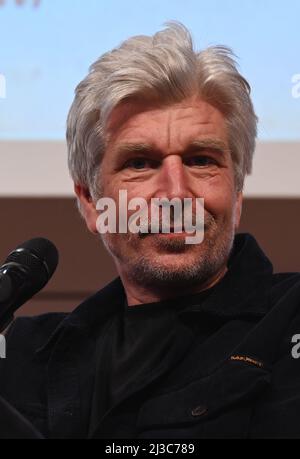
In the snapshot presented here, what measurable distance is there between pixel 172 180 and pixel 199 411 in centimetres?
26

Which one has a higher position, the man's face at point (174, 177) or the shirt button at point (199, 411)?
the man's face at point (174, 177)

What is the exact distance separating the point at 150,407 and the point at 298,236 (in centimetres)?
51

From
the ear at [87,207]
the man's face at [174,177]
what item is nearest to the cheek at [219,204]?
the man's face at [174,177]

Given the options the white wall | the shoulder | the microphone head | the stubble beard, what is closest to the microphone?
the microphone head

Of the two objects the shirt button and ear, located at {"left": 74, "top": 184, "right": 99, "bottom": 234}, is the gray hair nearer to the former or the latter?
ear, located at {"left": 74, "top": 184, "right": 99, "bottom": 234}

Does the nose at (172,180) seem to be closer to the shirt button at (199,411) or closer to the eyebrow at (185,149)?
the eyebrow at (185,149)

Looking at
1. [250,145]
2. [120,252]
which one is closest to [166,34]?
[250,145]

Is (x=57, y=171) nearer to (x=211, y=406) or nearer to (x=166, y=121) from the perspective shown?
(x=166, y=121)

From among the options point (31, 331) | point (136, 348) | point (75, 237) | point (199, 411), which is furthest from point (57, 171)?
point (199, 411)

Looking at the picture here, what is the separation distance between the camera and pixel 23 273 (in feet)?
2.59

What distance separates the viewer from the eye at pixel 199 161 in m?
0.97

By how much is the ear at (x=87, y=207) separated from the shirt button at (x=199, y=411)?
1.06ft

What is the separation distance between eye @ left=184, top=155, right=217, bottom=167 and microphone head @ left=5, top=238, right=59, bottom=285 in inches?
7.9

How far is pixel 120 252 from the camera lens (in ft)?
3.28
